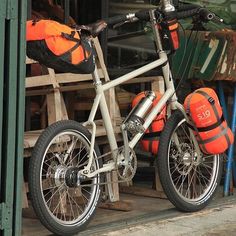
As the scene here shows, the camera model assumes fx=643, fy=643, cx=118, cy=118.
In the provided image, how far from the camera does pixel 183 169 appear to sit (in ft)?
17.3

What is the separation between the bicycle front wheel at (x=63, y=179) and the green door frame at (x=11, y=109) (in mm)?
484

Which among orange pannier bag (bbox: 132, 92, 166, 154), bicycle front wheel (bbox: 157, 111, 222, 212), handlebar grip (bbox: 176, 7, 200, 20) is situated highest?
handlebar grip (bbox: 176, 7, 200, 20)

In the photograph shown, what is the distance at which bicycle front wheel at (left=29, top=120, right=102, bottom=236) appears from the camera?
4184mm

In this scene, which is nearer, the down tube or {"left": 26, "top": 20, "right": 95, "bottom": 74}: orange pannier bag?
{"left": 26, "top": 20, "right": 95, "bottom": 74}: orange pannier bag

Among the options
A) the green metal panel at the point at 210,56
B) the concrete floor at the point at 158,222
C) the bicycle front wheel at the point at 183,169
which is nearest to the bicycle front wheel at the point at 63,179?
the concrete floor at the point at 158,222

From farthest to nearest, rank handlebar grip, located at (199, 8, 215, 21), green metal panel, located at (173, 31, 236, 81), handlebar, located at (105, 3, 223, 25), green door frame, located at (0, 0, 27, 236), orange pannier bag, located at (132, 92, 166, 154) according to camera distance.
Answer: green metal panel, located at (173, 31, 236, 81)
orange pannier bag, located at (132, 92, 166, 154)
handlebar grip, located at (199, 8, 215, 21)
handlebar, located at (105, 3, 223, 25)
green door frame, located at (0, 0, 27, 236)

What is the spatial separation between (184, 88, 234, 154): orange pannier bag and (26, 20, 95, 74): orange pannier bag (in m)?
1.10

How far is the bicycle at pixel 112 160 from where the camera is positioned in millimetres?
4328

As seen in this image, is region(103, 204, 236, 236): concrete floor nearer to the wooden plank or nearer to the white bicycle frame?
the white bicycle frame

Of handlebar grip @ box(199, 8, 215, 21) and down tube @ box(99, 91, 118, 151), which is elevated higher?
handlebar grip @ box(199, 8, 215, 21)

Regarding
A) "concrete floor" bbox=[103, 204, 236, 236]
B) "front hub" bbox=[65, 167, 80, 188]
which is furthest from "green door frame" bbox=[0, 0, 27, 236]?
"concrete floor" bbox=[103, 204, 236, 236]

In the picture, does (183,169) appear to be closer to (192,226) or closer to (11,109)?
(192,226)

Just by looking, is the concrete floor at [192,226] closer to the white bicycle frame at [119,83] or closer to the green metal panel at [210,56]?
the white bicycle frame at [119,83]

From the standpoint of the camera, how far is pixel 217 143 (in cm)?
497
